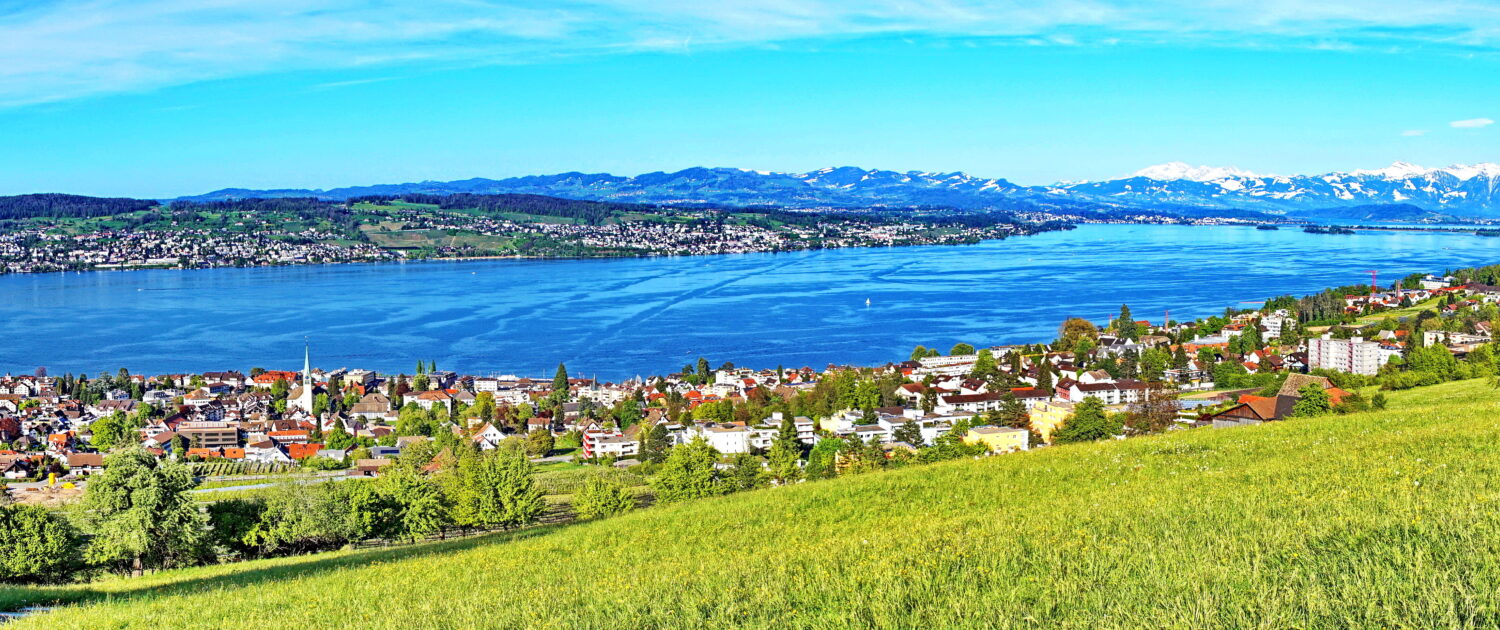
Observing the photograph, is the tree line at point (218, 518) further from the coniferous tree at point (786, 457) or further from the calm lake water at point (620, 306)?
the calm lake water at point (620, 306)

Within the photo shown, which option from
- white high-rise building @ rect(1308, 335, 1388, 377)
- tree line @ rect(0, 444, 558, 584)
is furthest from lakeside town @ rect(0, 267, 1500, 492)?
tree line @ rect(0, 444, 558, 584)

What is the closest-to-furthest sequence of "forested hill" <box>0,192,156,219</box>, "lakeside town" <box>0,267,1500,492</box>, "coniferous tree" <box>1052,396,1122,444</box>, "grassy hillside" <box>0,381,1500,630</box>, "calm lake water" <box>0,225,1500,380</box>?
"grassy hillside" <box>0,381,1500,630</box>, "coniferous tree" <box>1052,396,1122,444</box>, "lakeside town" <box>0,267,1500,492</box>, "calm lake water" <box>0,225,1500,380</box>, "forested hill" <box>0,192,156,219</box>

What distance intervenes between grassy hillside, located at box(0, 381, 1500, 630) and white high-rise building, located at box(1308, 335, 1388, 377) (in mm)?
26101

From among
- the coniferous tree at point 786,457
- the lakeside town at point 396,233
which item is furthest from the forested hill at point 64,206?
the coniferous tree at point 786,457

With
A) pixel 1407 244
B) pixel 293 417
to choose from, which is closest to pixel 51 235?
pixel 293 417

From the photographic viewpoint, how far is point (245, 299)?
72.7 metres

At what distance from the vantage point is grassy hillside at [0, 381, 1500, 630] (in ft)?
10.6

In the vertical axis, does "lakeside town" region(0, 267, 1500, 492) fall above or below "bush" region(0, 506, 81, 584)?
below

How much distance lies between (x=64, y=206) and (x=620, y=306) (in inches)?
4831

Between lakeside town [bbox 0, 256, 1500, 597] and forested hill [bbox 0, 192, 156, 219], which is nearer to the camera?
lakeside town [bbox 0, 256, 1500, 597]

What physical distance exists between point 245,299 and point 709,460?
2562 inches

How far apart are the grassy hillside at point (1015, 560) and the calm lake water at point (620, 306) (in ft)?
104

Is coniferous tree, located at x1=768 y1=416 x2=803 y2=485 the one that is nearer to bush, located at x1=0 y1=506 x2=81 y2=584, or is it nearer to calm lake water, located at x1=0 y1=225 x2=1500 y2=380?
bush, located at x1=0 y1=506 x2=81 y2=584

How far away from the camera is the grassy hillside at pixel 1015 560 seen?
324 cm
